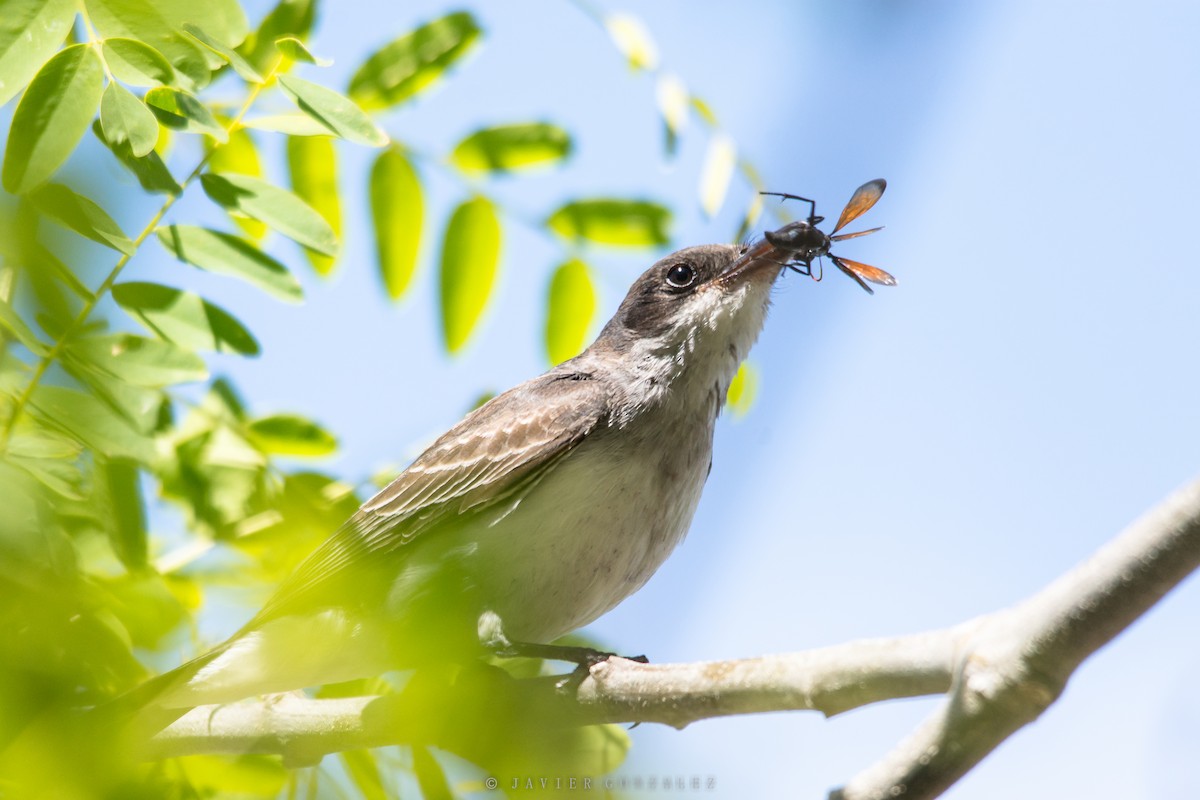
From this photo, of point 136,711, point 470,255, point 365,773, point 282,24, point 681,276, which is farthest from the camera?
point 681,276

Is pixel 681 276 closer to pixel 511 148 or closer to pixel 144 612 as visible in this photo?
pixel 511 148

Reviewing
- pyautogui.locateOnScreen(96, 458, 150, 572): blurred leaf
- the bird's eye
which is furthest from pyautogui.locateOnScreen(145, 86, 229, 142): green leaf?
the bird's eye

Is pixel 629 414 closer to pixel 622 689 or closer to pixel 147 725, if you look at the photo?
pixel 622 689

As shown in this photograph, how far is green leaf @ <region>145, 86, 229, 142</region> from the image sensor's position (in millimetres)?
3654

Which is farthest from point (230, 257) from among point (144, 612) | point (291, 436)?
point (144, 612)

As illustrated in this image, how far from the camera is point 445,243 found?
5.66 m

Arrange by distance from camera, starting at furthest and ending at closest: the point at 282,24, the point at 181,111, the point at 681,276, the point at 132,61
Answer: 1. the point at 681,276
2. the point at 282,24
3. the point at 181,111
4. the point at 132,61

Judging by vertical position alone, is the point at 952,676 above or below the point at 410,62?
below

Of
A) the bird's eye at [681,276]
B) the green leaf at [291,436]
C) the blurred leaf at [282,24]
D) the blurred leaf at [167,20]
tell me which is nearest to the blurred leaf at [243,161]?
the blurred leaf at [282,24]

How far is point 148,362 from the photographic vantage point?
4.05 meters

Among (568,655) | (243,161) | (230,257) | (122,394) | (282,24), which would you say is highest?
(282,24)

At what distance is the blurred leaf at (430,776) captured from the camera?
2475 mm

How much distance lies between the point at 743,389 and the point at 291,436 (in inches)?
88.9

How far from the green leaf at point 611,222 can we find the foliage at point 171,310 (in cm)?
1
